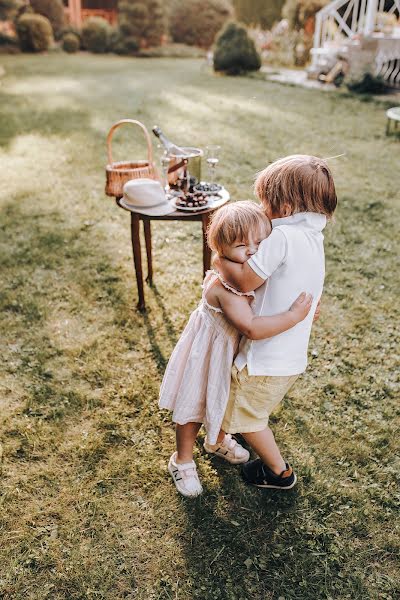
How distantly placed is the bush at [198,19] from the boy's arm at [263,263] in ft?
75.6

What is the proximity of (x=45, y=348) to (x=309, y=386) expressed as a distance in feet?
5.18

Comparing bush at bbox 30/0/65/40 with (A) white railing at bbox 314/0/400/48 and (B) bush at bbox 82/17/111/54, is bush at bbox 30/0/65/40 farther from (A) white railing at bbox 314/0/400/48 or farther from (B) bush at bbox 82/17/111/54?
(A) white railing at bbox 314/0/400/48

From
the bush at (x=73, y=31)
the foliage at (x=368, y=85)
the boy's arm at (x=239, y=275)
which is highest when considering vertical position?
the bush at (x=73, y=31)

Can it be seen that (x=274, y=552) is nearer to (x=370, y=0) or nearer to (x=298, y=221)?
(x=298, y=221)

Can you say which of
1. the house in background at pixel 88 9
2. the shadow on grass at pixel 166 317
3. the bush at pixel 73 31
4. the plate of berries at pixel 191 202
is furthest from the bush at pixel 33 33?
the plate of berries at pixel 191 202

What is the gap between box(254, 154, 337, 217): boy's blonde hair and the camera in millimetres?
1726

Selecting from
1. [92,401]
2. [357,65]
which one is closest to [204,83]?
[357,65]

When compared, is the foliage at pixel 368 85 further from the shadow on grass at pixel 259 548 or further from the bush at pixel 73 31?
the bush at pixel 73 31

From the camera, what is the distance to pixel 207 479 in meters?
2.35

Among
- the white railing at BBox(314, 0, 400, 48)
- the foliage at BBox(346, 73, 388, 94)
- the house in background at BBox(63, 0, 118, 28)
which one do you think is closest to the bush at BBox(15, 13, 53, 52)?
the house in background at BBox(63, 0, 118, 28)

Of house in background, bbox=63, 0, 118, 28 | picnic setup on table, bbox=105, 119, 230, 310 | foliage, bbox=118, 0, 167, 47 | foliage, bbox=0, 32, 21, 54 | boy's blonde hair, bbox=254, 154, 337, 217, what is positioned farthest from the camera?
house in background, bbox=63, 0, 118, 28

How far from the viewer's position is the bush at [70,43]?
19719 mm

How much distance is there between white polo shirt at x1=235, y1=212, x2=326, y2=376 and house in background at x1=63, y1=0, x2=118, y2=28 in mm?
25661

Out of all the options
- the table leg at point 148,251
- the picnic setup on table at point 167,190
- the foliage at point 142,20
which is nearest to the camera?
the picnic setup on table at point 167,190
